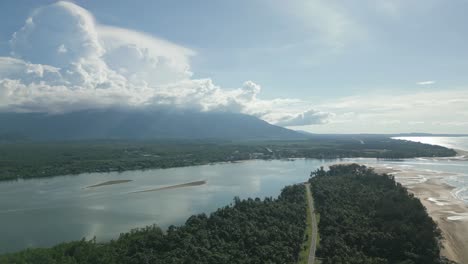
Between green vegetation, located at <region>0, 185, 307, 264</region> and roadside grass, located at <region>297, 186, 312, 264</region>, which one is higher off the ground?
green vegetation, located at <region>0, 185, 307, 264</region>

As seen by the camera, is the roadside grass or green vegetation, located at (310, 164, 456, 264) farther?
green vegetation, located at (310, 164, 456, 264)

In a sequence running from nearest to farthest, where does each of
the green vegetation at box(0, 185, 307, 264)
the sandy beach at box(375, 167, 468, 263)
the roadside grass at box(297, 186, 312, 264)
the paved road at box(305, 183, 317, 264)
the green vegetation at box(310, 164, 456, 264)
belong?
1. the green vegetation at box(0, 185, 307, 264)
2. the roadside grass at box(297, 186, 312, 264)
3. the green vegetation at box(310, 164, 456, 264)
4. the paved road at box(305, 183, 317, 264)
5. the sandy beach at box(375, 167, 468, 263)

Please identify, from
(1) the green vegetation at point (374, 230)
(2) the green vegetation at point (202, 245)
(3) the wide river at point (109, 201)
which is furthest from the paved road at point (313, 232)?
(3) the wide river at point (109, 201)

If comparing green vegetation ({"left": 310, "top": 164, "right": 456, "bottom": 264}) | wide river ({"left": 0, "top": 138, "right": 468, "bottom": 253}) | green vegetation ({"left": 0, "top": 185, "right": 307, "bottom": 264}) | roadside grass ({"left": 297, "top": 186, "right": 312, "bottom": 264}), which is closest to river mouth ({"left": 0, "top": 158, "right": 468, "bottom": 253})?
wide river ({"left": 0, "top": 138, "right": 468, "bottom": 253})

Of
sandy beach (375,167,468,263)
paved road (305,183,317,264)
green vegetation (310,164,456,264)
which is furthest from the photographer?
sandy beach (375,167,468,263)

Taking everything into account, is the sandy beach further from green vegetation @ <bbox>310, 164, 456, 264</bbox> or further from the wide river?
the wide river
